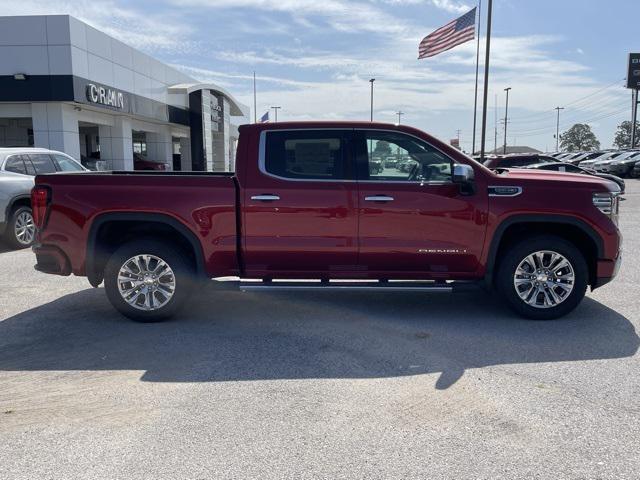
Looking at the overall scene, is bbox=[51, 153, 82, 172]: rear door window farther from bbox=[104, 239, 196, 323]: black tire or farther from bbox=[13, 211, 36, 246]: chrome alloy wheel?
bbox=[104, 239, 196, 323]: black tire

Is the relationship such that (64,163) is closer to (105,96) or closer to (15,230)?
(15,230)

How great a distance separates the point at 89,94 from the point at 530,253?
61.0ft

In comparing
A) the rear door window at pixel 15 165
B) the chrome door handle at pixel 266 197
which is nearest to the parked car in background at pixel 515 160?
the rear door window at pixel 15 165

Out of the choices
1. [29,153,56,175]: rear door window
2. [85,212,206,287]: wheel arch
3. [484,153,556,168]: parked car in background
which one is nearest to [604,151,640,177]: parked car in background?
[484,153,556,168]: parked car in background

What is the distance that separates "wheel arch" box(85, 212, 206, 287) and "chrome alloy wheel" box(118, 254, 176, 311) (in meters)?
0.31

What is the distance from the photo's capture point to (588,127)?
128 metres

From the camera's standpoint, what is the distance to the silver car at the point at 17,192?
10.1 m

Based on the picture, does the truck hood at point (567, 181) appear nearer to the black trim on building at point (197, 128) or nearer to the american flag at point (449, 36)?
the american flag at point (449, 36)

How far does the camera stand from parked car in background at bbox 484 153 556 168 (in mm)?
17941

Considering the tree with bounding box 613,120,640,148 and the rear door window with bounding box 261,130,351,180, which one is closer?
the rear door window with bounding box 261,130,351,180

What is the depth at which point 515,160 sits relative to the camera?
19125mm

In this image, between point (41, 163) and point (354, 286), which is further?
point (41, 163)

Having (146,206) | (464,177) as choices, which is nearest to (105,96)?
(146,206)

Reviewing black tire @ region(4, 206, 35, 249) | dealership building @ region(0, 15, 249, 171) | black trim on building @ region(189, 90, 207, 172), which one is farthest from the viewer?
black trim on building @ region(189, 90, 207, 172)
